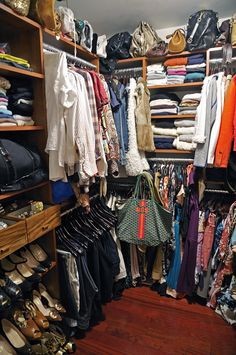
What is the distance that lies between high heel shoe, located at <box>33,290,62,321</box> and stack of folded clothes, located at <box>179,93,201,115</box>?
1.79 metres

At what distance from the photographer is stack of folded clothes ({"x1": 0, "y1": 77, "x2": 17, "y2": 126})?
4.20 feet

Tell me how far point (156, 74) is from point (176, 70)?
177 millimetres

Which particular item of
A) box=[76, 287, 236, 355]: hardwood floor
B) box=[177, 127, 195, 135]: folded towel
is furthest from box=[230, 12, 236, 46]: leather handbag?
box=[76, 287, 236, 355]: hardwood floor

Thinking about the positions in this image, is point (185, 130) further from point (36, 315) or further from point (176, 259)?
point (36, 315)

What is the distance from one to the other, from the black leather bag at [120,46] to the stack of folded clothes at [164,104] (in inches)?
18.5

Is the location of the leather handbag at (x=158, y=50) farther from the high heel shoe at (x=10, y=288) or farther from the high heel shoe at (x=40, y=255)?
the high heel shoe at (x=10, y=288)

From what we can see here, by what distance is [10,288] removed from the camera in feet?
4.20

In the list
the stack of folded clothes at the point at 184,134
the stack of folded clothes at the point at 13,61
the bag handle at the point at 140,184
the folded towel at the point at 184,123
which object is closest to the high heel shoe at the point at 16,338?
the bag handle at the point at 140,184

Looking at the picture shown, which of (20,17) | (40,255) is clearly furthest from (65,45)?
(40,255)

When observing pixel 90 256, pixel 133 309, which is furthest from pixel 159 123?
pixel 133 309

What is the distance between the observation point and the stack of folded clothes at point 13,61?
1253 millimetres

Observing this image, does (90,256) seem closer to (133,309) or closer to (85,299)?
(85,299)

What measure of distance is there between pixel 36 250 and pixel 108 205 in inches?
33.2

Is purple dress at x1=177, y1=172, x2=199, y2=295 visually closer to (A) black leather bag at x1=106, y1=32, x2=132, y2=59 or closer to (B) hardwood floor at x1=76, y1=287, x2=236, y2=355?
(B) hardwood floor at x1=76, y1=287, x2=236, y2=355
